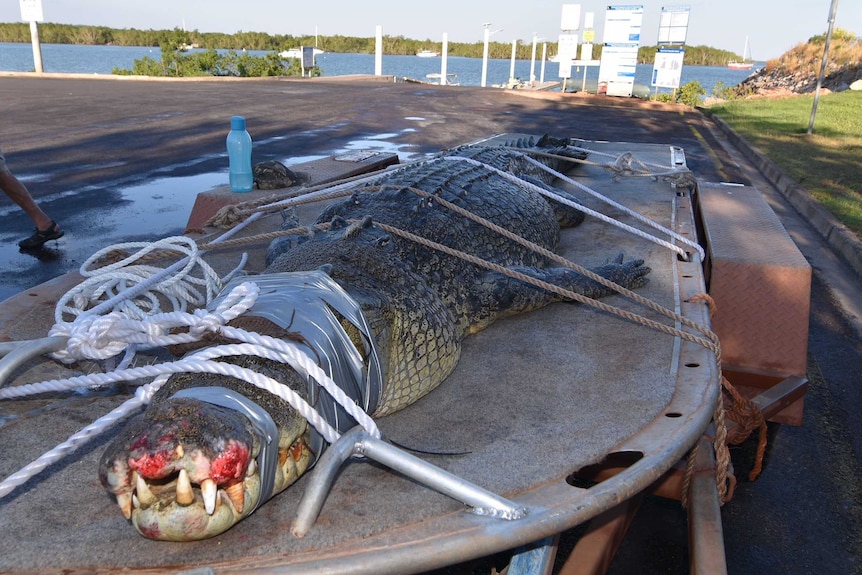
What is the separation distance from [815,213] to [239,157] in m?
5.83

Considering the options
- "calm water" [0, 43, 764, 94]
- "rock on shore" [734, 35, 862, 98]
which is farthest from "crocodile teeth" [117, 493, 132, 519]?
"calm water" [0, 43, 764, 94]

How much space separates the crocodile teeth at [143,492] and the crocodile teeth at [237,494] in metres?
0.13

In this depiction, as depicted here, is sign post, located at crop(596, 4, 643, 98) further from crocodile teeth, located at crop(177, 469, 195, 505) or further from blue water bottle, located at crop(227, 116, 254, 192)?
crocodile teeth, located at crop(177, 469, 195, 505)

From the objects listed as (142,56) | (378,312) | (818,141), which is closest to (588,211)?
(378,312)

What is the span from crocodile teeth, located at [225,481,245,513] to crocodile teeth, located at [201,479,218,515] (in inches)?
1.5

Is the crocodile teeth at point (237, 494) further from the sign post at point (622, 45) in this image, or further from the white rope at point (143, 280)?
the sign post at point (622, 45)

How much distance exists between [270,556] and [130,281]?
2.08 m

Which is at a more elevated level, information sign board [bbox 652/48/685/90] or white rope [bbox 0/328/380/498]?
information sign board [bbox 652/48/685/90]

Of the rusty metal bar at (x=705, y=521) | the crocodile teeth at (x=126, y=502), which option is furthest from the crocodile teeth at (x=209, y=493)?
the rusty metal bar at (x=705, y=521)

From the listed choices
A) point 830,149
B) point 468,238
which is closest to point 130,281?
point 468,238

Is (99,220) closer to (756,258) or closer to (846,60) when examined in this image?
(756,258)

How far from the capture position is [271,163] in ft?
16.6

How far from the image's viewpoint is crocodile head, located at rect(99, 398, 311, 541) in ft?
3.61

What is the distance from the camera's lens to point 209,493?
1.14 meters
